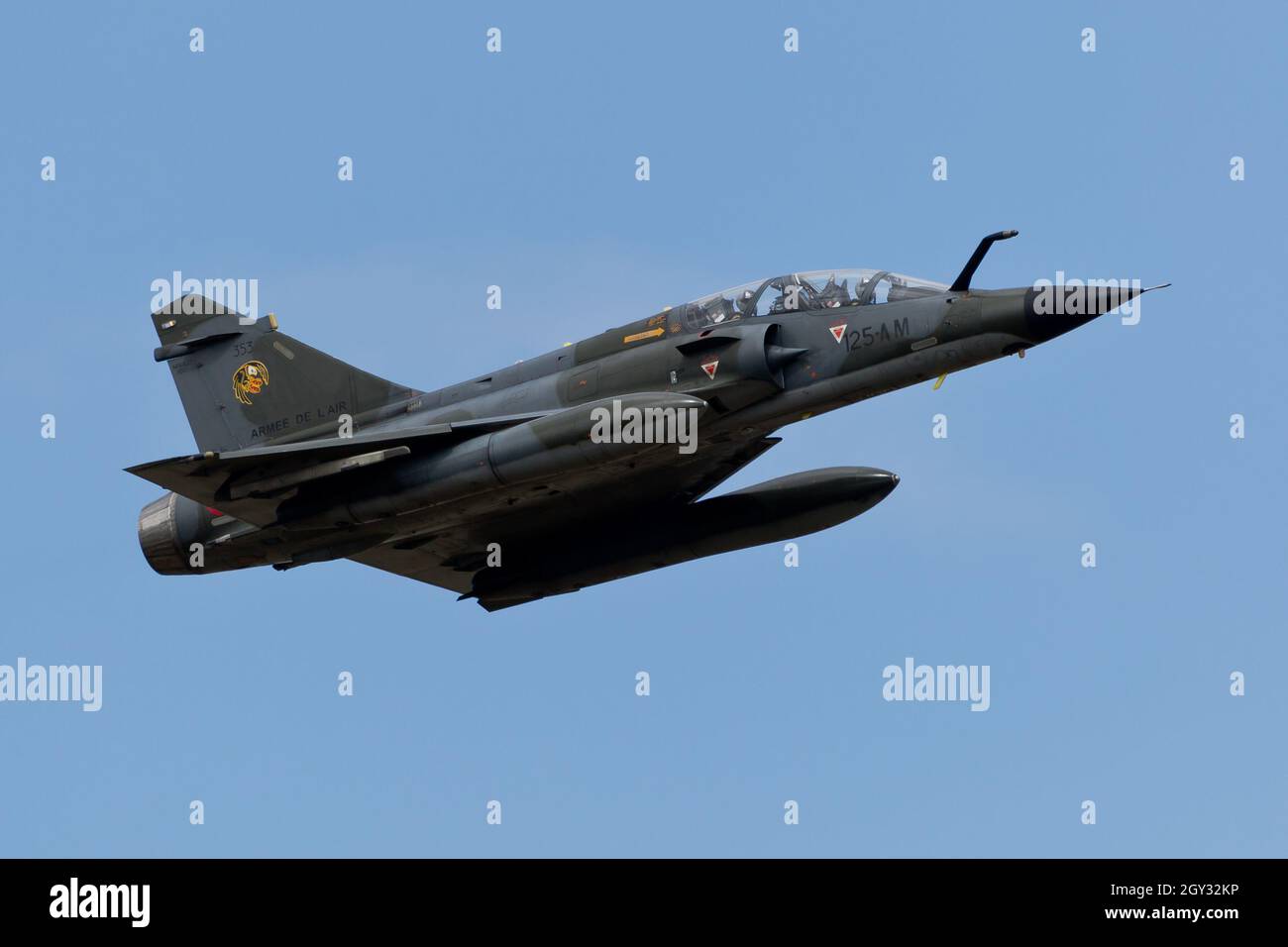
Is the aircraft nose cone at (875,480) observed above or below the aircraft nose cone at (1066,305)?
below

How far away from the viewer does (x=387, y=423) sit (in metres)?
27.5

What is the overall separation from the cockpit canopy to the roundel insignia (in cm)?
682

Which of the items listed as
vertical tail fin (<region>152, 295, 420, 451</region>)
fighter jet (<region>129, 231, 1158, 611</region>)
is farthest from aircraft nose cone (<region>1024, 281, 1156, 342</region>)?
vertical tail fin (<region>152, 295, 420, 451</region>)

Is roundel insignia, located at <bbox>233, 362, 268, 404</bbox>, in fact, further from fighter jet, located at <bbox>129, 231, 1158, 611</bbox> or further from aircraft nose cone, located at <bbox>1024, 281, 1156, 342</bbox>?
aircraft nose cone, located at <bbox>1024, 281, 1156, 342</bbox>

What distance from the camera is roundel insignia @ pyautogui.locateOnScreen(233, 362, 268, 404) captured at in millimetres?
28438

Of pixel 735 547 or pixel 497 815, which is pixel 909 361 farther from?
pixel 497 815

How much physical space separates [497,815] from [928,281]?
28.5 feet

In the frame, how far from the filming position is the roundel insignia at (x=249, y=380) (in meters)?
28.4

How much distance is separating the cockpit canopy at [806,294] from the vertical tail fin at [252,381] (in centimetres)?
488

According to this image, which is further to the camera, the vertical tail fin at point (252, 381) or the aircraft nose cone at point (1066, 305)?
the vertical tail fin at point (252, 381)

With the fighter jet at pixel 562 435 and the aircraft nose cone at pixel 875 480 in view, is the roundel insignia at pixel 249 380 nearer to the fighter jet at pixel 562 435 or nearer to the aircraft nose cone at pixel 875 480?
the fighter jet at pixel 562 435

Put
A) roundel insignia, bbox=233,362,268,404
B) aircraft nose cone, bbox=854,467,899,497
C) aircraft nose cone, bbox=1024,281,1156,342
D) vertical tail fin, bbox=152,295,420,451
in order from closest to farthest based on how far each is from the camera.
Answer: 1. aircraft nose cone, bbox=1024,281,1156,342
2. aircraft nose cone, bbox=854,467,899,497
3. vertical tail fin, bbox=152,295,420,451
4. roundel insignia, bbox=233,362,268,404

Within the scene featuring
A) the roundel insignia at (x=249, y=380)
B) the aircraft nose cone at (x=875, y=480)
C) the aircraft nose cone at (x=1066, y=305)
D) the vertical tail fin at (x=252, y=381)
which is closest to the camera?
the aircraft nose cone at (x=1066, y=305)

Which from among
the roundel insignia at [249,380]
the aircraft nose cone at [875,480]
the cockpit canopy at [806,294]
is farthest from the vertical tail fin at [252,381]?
the aircraft nose cone at [875,480]
